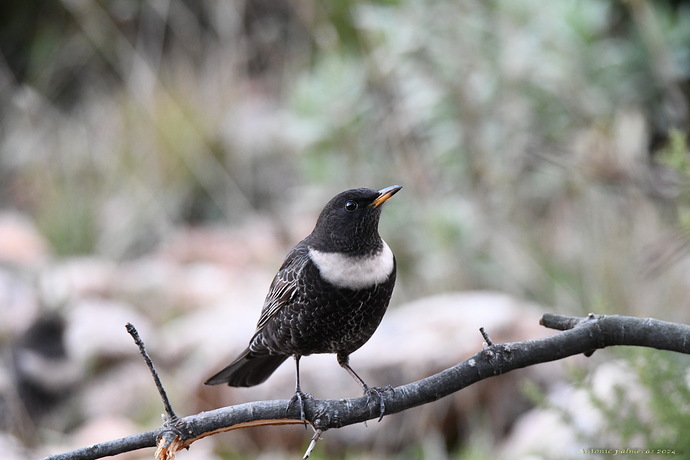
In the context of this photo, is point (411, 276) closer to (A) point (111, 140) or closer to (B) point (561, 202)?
(B) point (561, 202)

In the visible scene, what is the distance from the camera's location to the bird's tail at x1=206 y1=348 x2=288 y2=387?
220 cm

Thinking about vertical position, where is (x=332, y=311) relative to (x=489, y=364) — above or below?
above

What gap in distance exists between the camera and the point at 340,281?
1.86m

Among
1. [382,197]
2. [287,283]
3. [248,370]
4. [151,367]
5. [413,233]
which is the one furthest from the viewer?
[413,233]

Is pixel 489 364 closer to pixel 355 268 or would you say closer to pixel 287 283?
pixel 355 268

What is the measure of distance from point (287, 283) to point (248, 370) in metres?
0.32

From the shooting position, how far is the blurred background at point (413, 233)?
425cm

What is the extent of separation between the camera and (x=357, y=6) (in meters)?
5.53

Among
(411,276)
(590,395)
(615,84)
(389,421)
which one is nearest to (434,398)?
(590,395)

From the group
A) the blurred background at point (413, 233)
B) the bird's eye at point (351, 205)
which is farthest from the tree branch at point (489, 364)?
the blurred background at point (413, 233)

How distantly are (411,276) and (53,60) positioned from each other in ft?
17.5

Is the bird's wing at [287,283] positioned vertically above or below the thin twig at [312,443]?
above

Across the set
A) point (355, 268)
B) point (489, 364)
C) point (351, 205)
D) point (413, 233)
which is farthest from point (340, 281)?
point (413, 233)

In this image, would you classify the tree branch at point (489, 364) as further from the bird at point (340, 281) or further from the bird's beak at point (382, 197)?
the bird's beak at point (382, 197)
